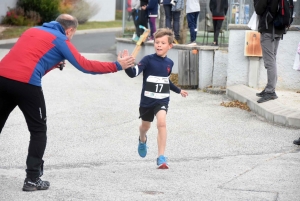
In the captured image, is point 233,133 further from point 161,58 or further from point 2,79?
point 2,79

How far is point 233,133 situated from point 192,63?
4383 mm

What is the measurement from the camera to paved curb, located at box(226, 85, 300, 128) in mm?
9684

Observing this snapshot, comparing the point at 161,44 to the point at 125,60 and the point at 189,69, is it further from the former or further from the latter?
the point at 189,69

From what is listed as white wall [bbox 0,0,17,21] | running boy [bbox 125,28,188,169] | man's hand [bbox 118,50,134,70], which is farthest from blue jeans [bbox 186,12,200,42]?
white wall [bbox 0,0,17,21]

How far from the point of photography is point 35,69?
611 cm

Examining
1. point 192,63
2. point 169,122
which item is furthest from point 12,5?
point 169,122

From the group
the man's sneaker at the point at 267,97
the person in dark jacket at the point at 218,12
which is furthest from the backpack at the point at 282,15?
the person in dark jacket at the point at 218,12

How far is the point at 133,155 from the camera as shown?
803cm

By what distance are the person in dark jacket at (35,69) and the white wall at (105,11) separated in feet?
108

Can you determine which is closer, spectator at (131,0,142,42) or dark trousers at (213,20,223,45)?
dark trousers at (213,20,223,45)

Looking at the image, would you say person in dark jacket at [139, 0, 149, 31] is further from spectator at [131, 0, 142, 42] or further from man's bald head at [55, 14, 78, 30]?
man's bald head at [55, 14, 78, 30]

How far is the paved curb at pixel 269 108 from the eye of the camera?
9.68m

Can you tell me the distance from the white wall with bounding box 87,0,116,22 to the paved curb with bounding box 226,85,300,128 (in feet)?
90.4

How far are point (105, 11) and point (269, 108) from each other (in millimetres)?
29983
